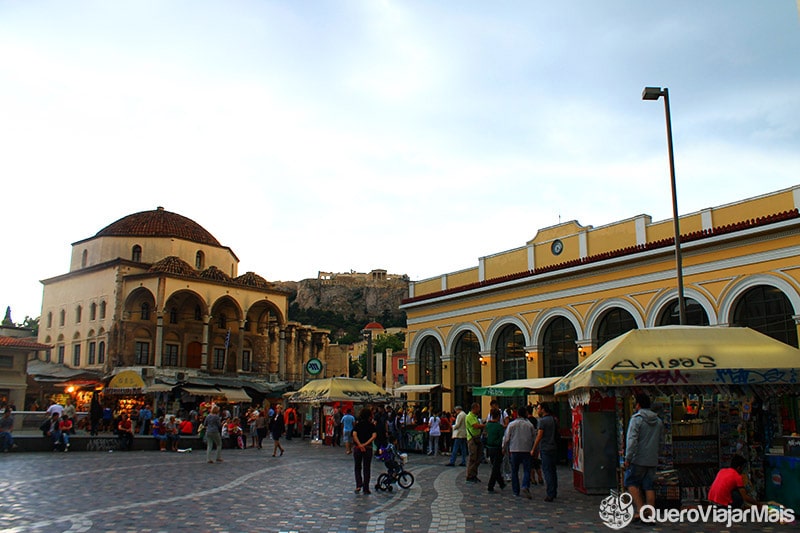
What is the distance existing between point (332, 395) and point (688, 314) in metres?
11.7

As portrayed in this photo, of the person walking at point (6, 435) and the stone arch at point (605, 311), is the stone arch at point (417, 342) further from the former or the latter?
the person walking at point (6, 435)

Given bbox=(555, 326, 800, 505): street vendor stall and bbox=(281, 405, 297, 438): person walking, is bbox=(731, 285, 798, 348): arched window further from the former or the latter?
bbox=(281, 405, 297, 438): person walking

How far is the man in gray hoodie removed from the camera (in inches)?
337

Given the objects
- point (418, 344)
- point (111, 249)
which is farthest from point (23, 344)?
Result: point (418, 344)

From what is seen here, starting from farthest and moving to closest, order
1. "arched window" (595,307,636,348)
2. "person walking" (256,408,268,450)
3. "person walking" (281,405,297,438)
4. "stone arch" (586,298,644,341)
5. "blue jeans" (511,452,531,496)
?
"person walking" (281,405,297,438), "person walking" (256,408,268,450), "arched window" (595,307,636,348), "stone arch" (586,298,644,341), "blue jeans" (511,452,531,496)

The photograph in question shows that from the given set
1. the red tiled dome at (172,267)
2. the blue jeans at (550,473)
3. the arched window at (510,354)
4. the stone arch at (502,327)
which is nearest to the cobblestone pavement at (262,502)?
the blue jeans at (550,473)

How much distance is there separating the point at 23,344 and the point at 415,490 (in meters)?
31.2

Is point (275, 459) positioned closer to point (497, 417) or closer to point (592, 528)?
point (497, 417)

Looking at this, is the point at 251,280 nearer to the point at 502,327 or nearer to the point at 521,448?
the point at 502,327

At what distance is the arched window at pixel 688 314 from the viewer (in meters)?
20.5

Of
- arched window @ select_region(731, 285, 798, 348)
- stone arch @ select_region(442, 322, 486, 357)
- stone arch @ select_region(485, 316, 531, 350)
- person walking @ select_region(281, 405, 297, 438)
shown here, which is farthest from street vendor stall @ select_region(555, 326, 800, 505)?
person walking @ select_region(281, 405, 297, 438)

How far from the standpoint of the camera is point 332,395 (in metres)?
23.7

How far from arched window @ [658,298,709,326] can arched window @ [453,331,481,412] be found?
885cm

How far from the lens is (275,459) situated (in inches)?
755
